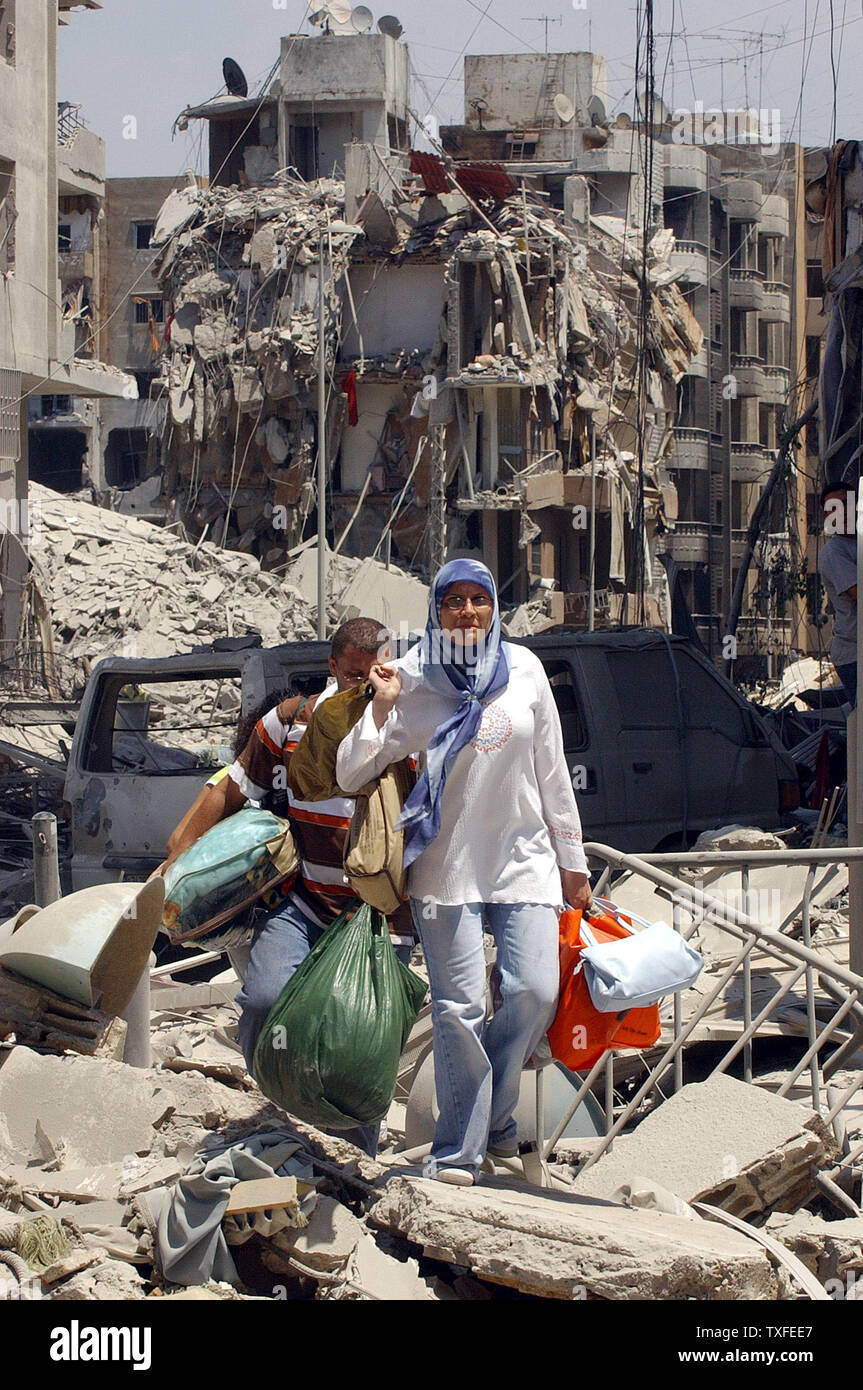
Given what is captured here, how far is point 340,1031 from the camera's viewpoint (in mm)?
3682

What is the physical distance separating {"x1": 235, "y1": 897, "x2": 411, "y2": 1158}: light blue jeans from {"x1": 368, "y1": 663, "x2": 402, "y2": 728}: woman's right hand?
749 mm

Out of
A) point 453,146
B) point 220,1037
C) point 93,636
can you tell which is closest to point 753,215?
point 453,146

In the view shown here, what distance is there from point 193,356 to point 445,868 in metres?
38.2

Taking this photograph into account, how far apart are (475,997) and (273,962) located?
0.64 meters

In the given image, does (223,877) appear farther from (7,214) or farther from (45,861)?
(7,214)

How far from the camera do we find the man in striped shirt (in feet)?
13.2

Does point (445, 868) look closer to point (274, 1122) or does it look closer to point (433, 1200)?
point (433, 1200)

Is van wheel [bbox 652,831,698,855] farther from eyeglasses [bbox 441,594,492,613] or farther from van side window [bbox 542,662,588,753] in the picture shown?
eyeglasses [bbox 441,594,492,613]

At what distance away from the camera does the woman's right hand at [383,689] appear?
371 cm

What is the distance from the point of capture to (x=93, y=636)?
84.4 feet

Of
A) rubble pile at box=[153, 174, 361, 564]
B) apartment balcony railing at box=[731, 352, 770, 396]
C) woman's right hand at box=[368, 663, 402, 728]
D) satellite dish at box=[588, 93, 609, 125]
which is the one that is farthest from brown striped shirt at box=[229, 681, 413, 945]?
apartment balcony railing at box=[731, 352, 770, 396]

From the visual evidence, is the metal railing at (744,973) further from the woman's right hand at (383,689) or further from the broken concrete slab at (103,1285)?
the broken concrete slab at (103,1285)

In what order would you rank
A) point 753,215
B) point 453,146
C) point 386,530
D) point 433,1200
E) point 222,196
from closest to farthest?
point 433,1200 → point 386,530 → point 222,196 → point 453,146 → point 753,215
